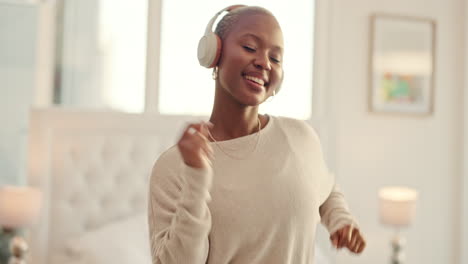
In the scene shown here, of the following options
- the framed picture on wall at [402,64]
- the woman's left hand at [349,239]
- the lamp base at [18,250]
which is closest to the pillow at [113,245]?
the lamp base at [18,250]

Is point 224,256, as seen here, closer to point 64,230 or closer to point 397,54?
point 64,230

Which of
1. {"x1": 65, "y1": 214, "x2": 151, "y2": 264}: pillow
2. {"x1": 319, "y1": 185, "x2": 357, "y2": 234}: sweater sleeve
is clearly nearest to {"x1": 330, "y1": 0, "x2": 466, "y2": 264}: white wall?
{"x1": 65, "y1": 214, "x2": 151, "y2": 264}: pillow

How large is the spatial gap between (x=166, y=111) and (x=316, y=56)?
1.07m

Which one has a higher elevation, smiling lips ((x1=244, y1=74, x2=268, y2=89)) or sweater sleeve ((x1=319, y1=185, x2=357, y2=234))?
smiling lips ((x1=244, y1=74, x2=268, y2=89))

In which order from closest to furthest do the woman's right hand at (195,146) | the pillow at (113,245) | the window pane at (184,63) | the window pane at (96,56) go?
1. the woman's right hand at (195,146)
2. the pillow at (113,245)
3. the window pane at (96,56)
4. the window pane at (184,63)

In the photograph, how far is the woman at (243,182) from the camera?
78 centimetres

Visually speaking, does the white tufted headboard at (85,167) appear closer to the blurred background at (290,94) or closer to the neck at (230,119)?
the blurred background at (290,94)

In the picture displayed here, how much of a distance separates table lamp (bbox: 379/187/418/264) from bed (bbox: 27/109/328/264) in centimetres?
61

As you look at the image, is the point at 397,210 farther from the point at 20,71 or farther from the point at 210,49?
the point at 210,49

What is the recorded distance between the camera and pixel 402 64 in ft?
13.3

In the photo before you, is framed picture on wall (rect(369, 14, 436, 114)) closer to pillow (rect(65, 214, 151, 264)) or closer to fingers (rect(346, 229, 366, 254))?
pillow (rect(65, 214, 151, 264))

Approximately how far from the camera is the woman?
0.78 meters

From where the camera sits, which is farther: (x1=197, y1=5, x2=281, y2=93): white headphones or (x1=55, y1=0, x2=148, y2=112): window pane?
(x1=55, y1=0, x2=148, y2=112): window pane

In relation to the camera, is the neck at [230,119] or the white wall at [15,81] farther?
Answer: the white wall at [15,81]
